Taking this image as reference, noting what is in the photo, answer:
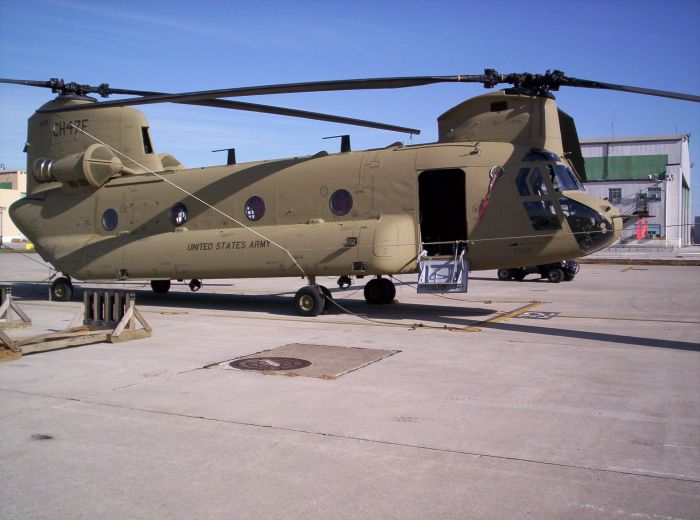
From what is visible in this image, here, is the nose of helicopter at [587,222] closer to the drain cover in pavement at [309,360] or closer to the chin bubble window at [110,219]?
the drain cover in pavement at [309,360]

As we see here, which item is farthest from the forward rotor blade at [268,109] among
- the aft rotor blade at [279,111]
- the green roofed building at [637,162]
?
Result: the green roofed building at [637,162]

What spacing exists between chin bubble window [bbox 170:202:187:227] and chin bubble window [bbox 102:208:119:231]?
1.90 metres

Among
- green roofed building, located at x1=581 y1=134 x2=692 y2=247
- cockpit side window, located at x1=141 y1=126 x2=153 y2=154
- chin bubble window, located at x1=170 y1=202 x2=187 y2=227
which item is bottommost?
chin bubble window, located at x1=170 y1=202 x2=187 y2=227

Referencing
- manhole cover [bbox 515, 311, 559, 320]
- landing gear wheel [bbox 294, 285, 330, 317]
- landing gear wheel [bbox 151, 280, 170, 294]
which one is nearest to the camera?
manhole cover [bbox 515, 311, 559, 320]

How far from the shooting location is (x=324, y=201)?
1416 cm

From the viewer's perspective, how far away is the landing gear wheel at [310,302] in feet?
44.1

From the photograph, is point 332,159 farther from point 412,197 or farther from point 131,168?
point 131,168

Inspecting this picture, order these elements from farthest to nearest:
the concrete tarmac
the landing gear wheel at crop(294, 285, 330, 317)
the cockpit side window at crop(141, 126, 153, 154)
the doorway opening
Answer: the cockpit side window at crop(141, 126, 153, 154) < the doorway opening < the landing gear wheel at crop(294, 285, 330, 317) < the concrete tarmac

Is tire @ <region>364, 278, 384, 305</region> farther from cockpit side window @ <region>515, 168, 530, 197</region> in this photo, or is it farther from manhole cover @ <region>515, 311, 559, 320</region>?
cockpit side window @ <region>515, 168, 530, 197</region>

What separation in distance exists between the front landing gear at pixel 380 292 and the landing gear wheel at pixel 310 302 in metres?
2.52

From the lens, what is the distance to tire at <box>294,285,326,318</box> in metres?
13.4

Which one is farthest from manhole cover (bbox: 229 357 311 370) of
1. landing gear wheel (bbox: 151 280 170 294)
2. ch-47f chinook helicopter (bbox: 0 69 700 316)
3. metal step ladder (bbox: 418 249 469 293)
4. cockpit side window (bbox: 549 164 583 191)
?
landing gear wheel (bbox: 151 280 170 294)

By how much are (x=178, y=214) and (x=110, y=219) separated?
7.63ft

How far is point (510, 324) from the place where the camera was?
1213cm
